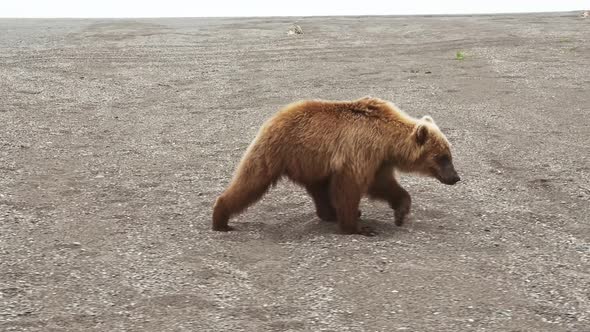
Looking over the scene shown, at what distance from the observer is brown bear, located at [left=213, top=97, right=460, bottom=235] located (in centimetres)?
631

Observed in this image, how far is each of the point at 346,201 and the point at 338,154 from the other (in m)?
0.36

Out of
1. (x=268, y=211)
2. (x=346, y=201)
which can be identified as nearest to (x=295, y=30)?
(x=268, y=211)

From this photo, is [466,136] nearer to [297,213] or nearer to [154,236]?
[297,213]

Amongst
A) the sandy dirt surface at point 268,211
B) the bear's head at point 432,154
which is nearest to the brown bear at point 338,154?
the bear's head at point 432,154

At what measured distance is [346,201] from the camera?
20.6 feet

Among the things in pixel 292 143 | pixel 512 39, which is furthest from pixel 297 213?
pixel 512 39

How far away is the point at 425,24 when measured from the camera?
81.4 ft

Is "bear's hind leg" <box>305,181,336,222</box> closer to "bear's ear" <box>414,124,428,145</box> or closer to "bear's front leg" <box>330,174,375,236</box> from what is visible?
"bear's front leg" <box>330,174,375,236</box>

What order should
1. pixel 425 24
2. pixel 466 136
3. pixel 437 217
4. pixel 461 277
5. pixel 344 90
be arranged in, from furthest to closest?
pixel 425 24 → pixel 344 90 → pixel 466 136 → pixel 437 217 → pixel 461 277

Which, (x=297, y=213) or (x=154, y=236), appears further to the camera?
(x=297, y=213)

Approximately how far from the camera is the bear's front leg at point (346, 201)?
625cm

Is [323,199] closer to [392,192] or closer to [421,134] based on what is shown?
[392,192]

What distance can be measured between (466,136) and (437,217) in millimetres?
3572

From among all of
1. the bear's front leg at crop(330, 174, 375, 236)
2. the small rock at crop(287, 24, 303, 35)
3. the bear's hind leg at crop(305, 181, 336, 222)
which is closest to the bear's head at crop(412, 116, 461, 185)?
the bear's front leg at crop(330, 174, 375, 236)
